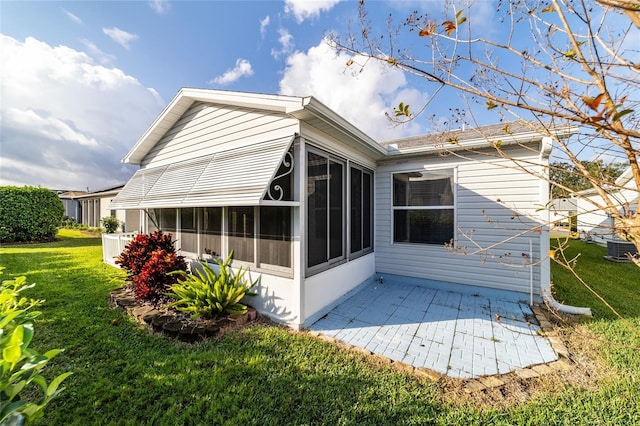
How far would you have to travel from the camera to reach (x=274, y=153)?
15.6 ft

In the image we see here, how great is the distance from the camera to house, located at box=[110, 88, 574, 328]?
4785 millimetres

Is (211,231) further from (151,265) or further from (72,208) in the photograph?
(72,208)

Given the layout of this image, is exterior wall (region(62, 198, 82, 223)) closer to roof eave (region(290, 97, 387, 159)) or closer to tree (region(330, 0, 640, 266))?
roof eave (region(290, 97, 387, 159))

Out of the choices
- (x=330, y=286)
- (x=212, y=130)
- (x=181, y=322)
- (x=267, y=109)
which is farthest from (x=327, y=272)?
(x=212, y=130)

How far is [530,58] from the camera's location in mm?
1908

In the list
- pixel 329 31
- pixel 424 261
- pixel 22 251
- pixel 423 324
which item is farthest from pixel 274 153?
pixel 22 251

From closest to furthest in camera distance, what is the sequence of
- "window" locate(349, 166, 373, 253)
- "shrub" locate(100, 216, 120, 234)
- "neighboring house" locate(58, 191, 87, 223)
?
"window" locate(349, 166, 373, 253) → "shrub" locate(100, 216, 120, 234) → "neighboring house" locate(58, 191, 87, 223)

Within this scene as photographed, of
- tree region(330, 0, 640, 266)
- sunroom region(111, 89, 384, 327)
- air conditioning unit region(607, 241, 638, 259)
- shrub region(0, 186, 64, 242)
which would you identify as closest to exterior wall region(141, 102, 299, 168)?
sunroom region(111, 89, 384, 327)

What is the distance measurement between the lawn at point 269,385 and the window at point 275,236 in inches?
51.0

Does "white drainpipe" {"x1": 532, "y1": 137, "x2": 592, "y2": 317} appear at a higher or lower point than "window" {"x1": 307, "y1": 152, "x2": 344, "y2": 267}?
lower

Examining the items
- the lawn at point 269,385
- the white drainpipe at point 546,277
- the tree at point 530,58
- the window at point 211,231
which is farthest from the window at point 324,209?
the white drainpipe at point 546,277

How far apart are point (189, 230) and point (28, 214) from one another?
1520cm

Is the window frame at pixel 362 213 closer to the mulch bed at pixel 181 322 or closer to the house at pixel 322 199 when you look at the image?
the house at pixel 322 199

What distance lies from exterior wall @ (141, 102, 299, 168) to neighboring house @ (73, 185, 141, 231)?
12.2 metres
